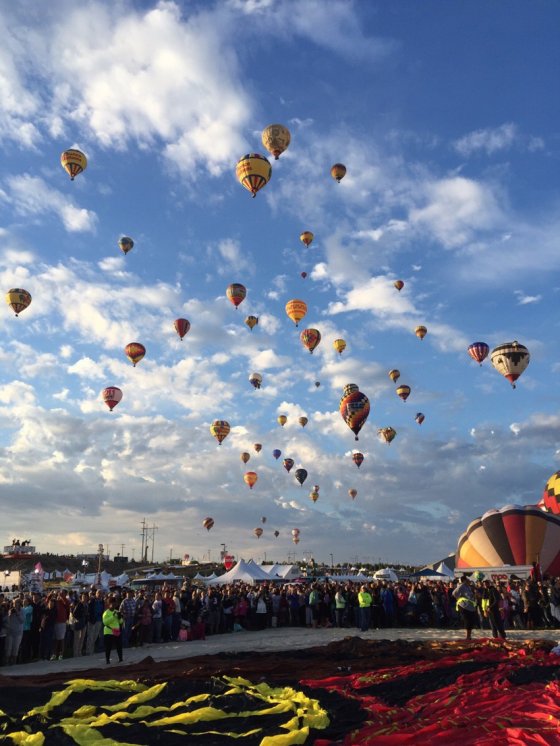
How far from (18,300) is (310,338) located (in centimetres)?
1840

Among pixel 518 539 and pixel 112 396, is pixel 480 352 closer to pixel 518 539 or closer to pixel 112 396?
pixel 518 539

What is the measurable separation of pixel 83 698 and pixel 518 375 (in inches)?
1176

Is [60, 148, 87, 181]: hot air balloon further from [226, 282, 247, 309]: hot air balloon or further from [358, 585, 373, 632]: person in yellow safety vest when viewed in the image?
[358, 585, 373, 632]: person in yellow safety vest

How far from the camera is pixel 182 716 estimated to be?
296 inches

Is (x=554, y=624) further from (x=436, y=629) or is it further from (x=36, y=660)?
(x=36, y=660)

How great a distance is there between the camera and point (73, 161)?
34062 mm

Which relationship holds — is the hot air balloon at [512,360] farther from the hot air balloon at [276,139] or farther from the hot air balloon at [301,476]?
the hot air balloon at [301,476]

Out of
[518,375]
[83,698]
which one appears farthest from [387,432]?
[83,698]

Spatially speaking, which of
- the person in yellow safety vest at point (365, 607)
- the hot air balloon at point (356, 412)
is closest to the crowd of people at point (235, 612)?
the person in yellow safety vest at point (365, 607)

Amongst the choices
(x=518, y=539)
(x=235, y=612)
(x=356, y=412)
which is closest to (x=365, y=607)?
(x=235, y=612)

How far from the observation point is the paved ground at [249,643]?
1427 cm

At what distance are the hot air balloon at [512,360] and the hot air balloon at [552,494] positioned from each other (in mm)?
9444

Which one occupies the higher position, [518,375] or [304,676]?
[518,375]

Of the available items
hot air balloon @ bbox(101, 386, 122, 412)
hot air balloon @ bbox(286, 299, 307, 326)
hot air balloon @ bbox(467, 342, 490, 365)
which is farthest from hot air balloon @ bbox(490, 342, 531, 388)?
hot air balloon @ bbox(101, 386, 122, 412)
